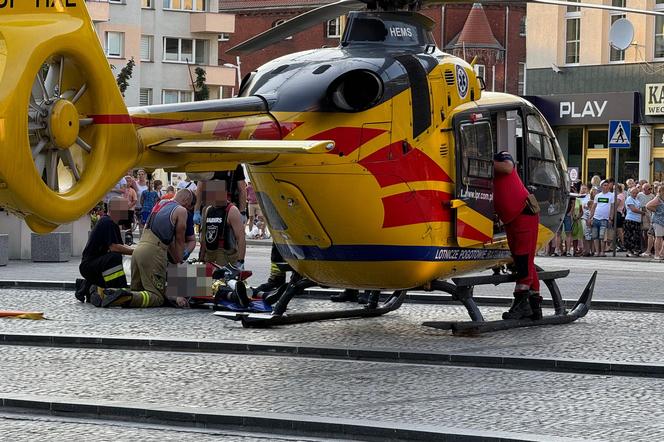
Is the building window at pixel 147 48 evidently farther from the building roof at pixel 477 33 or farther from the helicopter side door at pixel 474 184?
the helicopter side door at pixel 474 184

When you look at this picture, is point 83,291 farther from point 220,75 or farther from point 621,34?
point 220,75

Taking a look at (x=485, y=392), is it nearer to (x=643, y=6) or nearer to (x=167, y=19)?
(x=643, y=6)

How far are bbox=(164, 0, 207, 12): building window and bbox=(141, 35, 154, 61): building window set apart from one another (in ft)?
7.74

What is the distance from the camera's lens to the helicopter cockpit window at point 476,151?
15547 mm

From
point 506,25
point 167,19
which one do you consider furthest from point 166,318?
point 506,25

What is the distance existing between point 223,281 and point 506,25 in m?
73.8

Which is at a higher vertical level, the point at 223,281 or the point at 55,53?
the point at 55,53

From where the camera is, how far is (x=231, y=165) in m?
13.3

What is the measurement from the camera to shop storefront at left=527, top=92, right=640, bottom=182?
47.2 meters

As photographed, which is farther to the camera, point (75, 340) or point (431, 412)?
point (75, 340)

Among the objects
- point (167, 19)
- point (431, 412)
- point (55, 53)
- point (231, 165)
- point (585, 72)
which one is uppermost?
point (167, 19)

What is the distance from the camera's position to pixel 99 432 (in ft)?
33.7

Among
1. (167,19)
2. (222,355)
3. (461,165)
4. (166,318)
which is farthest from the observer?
(167,19)

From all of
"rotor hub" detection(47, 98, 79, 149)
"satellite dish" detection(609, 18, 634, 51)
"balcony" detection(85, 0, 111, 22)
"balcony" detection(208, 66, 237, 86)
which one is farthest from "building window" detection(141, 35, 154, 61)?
"rotor hub" detection(47, 98, 79, 149)
